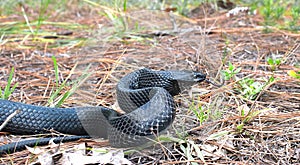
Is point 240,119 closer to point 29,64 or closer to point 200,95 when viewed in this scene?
point 200,95

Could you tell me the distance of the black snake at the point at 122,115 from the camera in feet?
8.98

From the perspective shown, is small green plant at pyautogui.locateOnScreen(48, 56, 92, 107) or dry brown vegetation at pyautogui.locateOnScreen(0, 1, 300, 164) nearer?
dry brown vegetation at pyautogui.locateOnScreen(0, 1, 300, 164)

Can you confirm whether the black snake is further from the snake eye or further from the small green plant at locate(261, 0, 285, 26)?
the small green plant at locate(261, 0, 285, 26)

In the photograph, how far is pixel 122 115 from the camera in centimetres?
298

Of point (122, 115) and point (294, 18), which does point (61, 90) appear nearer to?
point (122, 115)

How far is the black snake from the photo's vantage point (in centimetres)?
274

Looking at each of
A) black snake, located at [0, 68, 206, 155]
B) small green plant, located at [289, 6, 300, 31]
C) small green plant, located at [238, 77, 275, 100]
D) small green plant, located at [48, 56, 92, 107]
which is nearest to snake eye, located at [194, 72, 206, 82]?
black snake, located at [0, 68, 206, 155]

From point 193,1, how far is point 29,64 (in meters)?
3.48

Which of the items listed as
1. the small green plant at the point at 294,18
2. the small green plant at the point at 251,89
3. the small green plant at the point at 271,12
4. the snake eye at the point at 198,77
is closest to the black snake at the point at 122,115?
the snake eye at the point at 198,77

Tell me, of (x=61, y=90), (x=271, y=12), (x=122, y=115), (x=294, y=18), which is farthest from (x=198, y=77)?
(x=271, y=12)

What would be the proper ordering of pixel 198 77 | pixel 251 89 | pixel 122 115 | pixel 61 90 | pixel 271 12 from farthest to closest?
1. pixel 271 12
2. pixel 61 90
3. pixel 198 77
4. pixel 251 89
5. pixel 122 115

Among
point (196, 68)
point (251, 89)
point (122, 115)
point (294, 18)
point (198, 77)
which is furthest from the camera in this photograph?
point (294, 18)

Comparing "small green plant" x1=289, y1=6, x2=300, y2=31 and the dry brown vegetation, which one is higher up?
"small green plant" x1=289, y1=6, x2=300, y2=31

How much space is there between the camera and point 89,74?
4281 millimetres
